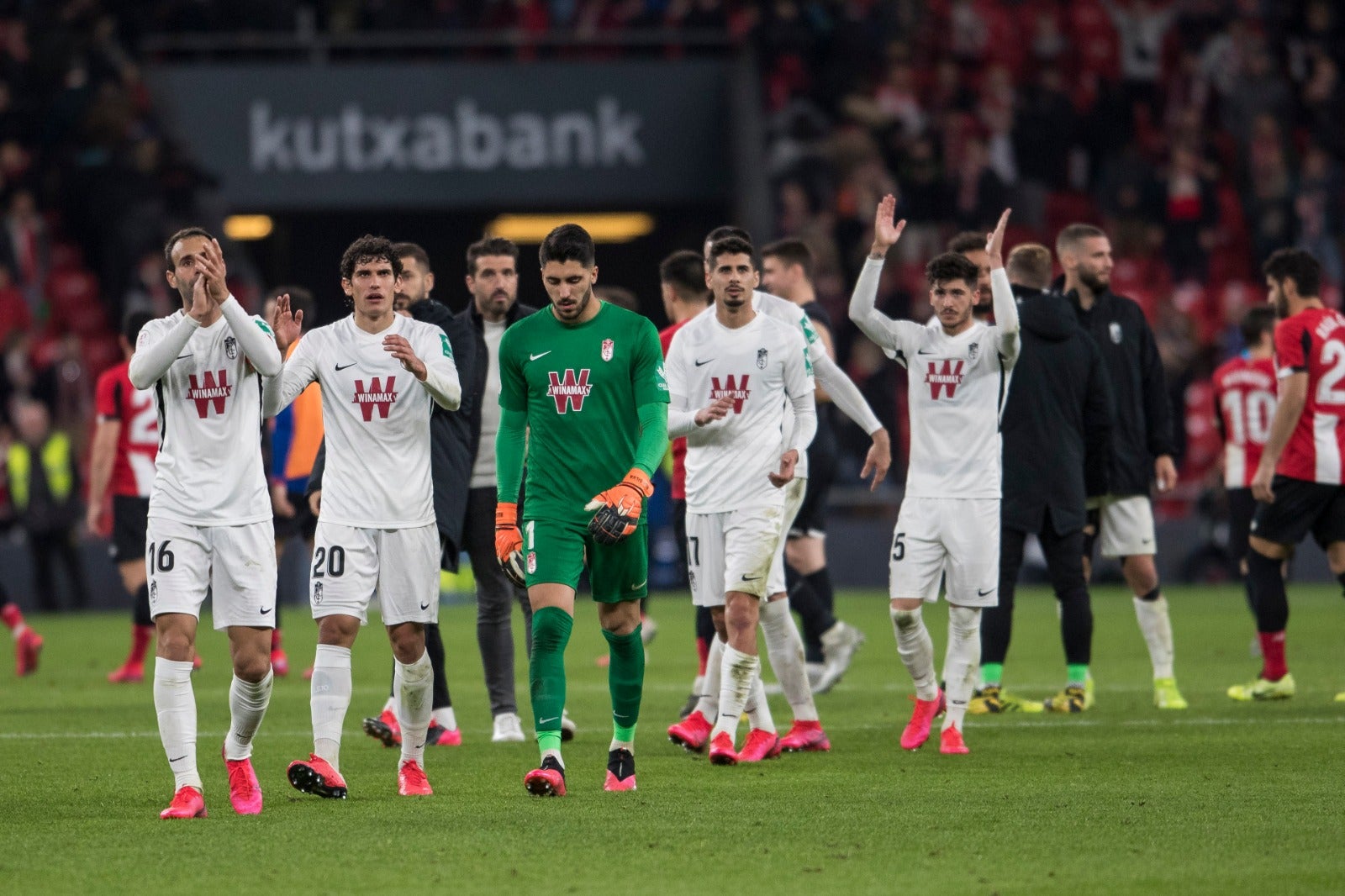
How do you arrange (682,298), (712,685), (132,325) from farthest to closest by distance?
(132,325) < (682,298) < (712,685)

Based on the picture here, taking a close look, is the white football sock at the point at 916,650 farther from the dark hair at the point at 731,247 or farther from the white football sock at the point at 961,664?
the dark hair at the point at 731,247

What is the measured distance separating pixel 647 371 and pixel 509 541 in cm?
84

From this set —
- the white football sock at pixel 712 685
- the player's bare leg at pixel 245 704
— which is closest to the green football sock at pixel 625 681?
the player's bare leg at pixel 245 704

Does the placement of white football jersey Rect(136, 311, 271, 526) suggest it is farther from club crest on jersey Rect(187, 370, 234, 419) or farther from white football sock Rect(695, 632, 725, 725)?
white football sock Rect(695, 632, 725, 725)

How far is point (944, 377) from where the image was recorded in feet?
29.7

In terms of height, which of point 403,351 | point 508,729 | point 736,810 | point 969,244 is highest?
point 969,244

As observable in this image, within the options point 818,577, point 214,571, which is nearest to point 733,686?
point 214,571

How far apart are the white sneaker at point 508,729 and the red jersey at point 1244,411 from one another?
6248mm

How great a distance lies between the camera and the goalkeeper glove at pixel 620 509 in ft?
23.4

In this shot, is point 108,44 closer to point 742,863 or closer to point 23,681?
point 23,681

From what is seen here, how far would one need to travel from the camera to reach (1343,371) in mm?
10688

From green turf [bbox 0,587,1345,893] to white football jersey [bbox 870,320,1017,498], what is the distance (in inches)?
49.1

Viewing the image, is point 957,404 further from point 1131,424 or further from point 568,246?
point 568,246

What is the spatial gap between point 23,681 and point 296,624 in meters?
5.12
